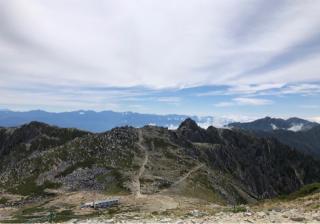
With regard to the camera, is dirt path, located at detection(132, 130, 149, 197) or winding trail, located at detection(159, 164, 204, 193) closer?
dirt path, located at detection(132, 130, 149, 197)

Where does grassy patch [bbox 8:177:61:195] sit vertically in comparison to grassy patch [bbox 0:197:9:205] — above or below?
above

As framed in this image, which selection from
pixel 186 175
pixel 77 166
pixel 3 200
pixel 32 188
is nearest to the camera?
pixel 3 200

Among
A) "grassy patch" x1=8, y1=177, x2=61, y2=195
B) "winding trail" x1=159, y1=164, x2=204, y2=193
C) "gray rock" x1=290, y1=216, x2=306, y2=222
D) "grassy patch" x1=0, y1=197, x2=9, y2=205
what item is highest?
"gray rock" x1=290, y1=216, x2=306, y2=222

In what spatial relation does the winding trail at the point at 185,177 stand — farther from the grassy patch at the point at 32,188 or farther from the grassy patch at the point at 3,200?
the grassy patch at the point at 3,200

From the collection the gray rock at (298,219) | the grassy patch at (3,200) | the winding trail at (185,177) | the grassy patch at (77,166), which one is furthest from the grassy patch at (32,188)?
the gray rock at (298,219)

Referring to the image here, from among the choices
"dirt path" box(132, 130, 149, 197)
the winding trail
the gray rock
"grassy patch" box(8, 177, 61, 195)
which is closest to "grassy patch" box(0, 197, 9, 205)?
"grassy patch" box(8, 177, 61, 195)

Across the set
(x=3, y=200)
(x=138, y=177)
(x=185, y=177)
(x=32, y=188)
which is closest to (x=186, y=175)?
(x=185, y=177)

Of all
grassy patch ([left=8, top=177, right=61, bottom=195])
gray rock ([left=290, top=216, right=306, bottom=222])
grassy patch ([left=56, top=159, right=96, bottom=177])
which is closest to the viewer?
gray rock ([left=290, top=216, right=306, bottom=222])

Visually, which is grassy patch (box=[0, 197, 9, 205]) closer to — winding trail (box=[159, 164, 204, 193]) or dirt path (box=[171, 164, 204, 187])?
winding trail (box=[159, 164, 204, 193])

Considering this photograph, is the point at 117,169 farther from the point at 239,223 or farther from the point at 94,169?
the point at 239,223

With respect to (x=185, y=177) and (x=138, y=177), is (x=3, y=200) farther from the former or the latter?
(x=185, y=177)

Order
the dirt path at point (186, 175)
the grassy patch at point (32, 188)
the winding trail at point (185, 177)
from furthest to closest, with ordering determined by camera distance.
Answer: the dirt path at point (186, 175) < the grassy patch at point (32, 188) < the winding trail at point (185, 177)

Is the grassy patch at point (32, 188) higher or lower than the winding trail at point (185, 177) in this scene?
lower

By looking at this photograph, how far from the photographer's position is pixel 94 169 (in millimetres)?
160250
